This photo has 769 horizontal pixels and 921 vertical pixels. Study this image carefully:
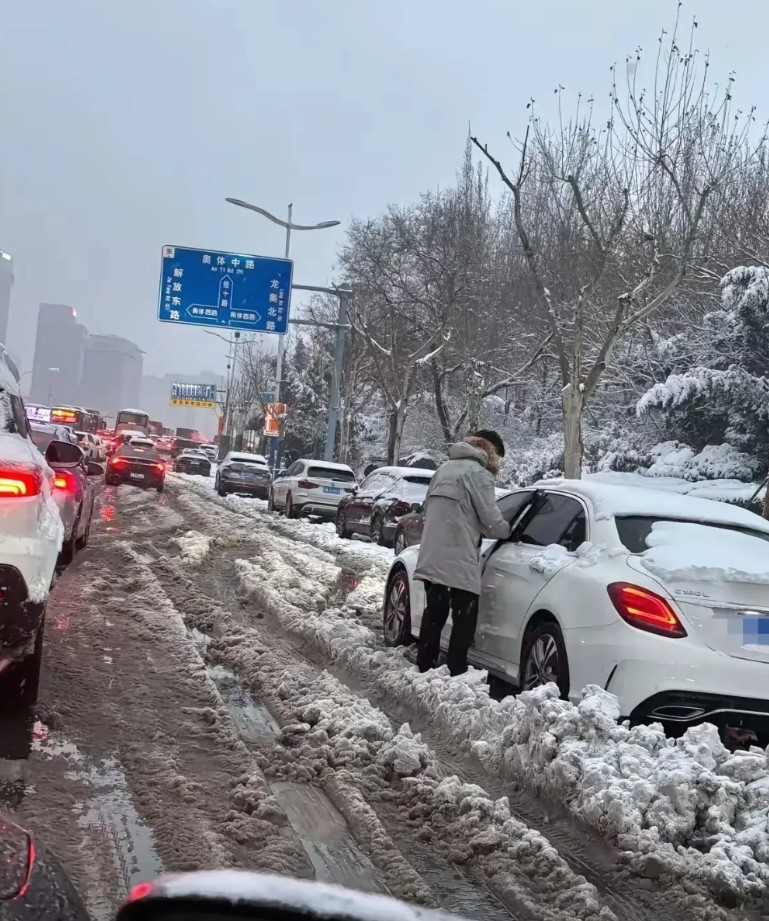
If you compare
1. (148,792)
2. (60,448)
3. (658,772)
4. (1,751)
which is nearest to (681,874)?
(658,772)

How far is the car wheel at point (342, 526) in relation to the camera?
62.4ft

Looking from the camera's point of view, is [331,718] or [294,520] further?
[294,520]

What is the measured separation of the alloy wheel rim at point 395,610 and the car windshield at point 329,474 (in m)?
15.0

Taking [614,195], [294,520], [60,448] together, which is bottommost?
[294,520]

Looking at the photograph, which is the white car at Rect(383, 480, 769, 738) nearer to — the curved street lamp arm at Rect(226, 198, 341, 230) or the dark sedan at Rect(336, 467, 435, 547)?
the dark sedan at Rect(336, 467, 435, 547)

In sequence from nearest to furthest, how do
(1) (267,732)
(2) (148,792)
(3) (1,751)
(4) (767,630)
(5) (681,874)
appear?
1. (5) (681,874)
2. (2) (148,792)
3. (3) (1,751)
4. (4) (767,630)
5. (1) (267,732)

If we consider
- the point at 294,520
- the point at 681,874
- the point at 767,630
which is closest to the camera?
the point at 681,874

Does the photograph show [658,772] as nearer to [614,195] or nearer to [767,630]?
[767,630]

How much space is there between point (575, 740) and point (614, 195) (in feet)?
55.7

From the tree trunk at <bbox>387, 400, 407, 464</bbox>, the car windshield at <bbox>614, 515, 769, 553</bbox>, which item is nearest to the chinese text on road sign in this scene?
the tree trunk at <bbox>387, 400, 407, 464</bbox>

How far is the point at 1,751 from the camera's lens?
14.3 ft

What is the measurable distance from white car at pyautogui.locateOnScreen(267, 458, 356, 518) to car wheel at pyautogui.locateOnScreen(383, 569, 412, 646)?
1452 cm

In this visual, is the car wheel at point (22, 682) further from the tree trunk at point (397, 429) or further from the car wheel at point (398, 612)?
the tree trunk at point (397, 429)

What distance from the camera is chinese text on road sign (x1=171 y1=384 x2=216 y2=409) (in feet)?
285
